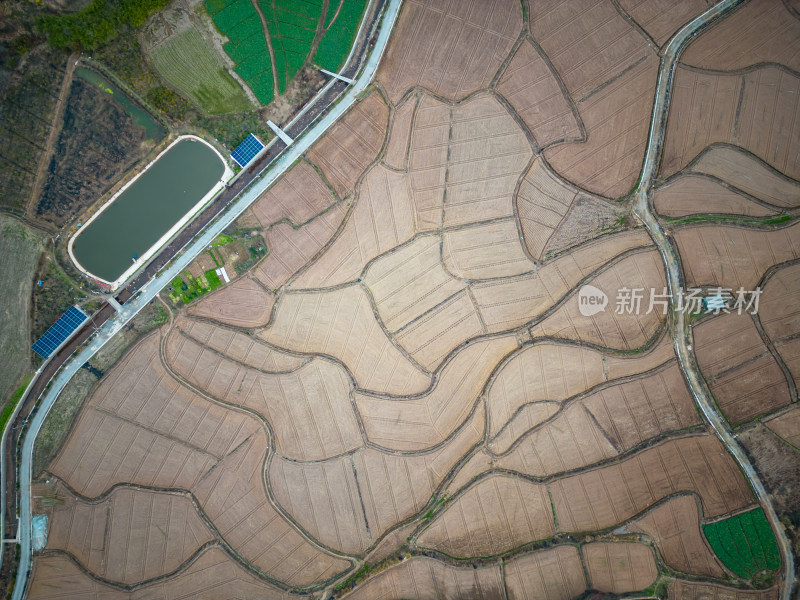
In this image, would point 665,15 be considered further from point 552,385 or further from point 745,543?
point 745,543

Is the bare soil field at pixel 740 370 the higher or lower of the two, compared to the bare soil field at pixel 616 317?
lower

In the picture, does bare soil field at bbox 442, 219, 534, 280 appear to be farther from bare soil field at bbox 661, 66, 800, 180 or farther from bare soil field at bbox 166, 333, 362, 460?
bare soil field at bbox 661, 66, 800, 180

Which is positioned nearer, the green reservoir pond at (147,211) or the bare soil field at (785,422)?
the bare soil field at (785,422)

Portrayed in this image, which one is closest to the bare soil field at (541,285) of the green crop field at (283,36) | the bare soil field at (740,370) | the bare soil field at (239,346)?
the bare soil field at (740,370)

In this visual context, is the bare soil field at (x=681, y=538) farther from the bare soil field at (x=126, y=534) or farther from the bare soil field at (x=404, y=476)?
the bare soil field at (x=126, y=534)

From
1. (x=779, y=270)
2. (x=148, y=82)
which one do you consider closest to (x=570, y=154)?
(x=779, y=270)

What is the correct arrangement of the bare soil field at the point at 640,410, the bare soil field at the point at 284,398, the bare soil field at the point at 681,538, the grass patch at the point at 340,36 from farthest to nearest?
the grass patch at the point at 340,36
the bare soil field at the point at 284,398
the bare soil field at the point at 640,410
the bare soil field at the point at 681,538

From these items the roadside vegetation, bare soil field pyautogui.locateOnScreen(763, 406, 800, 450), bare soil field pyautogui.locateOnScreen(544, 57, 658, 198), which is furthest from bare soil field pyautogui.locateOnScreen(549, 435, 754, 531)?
the roadside vegetation
